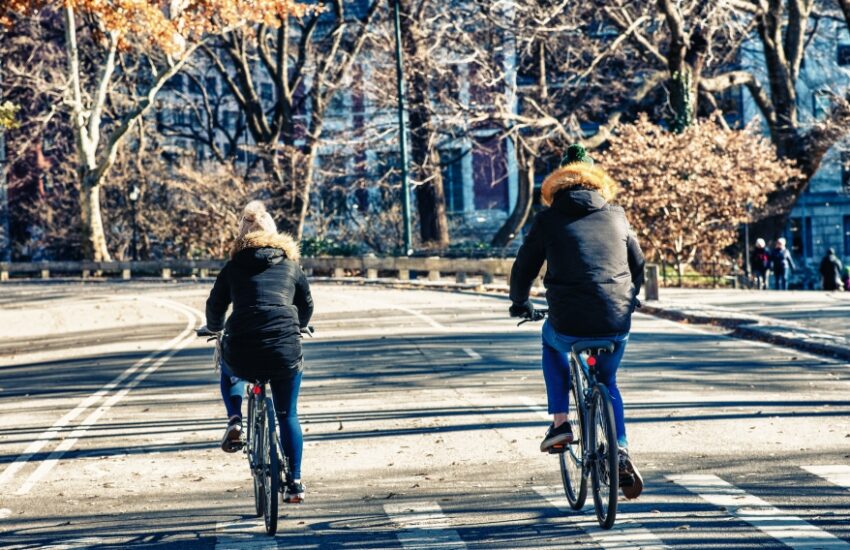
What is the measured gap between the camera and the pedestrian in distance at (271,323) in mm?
Answer: 7766

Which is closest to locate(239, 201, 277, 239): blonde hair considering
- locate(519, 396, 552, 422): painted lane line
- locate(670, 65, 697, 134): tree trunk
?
locate(519, 396, 552, 422): painted lane line

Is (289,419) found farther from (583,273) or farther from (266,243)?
(583,273)

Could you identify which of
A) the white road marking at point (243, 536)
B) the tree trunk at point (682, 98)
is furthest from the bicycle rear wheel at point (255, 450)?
the tree trunk at point (682, 98)

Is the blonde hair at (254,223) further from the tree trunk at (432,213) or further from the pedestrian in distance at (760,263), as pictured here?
the tree trunk at (432,213)

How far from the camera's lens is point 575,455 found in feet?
25.8

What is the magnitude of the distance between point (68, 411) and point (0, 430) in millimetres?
1165

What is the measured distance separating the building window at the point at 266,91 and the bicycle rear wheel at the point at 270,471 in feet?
297

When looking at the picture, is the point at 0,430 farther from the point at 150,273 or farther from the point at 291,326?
the point at 150,273

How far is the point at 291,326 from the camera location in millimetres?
7867

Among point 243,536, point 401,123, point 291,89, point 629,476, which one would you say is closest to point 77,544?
point 243,536

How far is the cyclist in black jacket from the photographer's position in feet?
24.4

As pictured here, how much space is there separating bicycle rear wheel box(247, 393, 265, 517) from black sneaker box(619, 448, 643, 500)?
1.89 meters

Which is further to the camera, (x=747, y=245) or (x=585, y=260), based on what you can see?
(x=747, y=245)

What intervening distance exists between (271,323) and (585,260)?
174 centimetres
